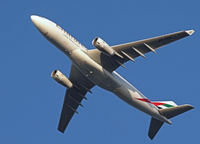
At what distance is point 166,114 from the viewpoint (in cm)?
5594

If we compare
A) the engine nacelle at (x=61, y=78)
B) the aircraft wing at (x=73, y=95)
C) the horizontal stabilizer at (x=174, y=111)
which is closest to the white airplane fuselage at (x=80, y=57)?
the engine nacelle at (x=61, y=78)

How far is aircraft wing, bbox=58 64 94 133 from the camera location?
58219 mm

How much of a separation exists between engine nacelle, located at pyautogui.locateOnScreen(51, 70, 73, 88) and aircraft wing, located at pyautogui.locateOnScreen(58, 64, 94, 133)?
1.33 m

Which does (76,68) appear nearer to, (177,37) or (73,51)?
(73,51)

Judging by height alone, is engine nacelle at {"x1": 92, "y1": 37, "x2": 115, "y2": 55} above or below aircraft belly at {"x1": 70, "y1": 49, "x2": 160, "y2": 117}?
above

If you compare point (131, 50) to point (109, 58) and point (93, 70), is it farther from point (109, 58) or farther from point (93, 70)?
point (93, 70)

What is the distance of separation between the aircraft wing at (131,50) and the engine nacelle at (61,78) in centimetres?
577

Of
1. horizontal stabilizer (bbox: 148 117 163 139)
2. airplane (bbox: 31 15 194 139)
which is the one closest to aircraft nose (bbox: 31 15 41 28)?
airplane (bbox: 31 15 194 139)

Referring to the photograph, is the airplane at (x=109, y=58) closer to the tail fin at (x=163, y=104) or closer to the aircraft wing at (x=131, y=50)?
the aircraft wing at (x=131, y=50)

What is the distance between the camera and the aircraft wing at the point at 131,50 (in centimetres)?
4983

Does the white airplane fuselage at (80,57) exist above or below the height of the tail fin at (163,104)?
below

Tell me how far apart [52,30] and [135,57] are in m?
10.4

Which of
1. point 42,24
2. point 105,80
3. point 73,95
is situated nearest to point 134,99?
point 105,80

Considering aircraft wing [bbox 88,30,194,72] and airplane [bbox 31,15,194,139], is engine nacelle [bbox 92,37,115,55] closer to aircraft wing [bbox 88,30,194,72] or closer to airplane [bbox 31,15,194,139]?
airplane [bbox 31,15,194,139]
